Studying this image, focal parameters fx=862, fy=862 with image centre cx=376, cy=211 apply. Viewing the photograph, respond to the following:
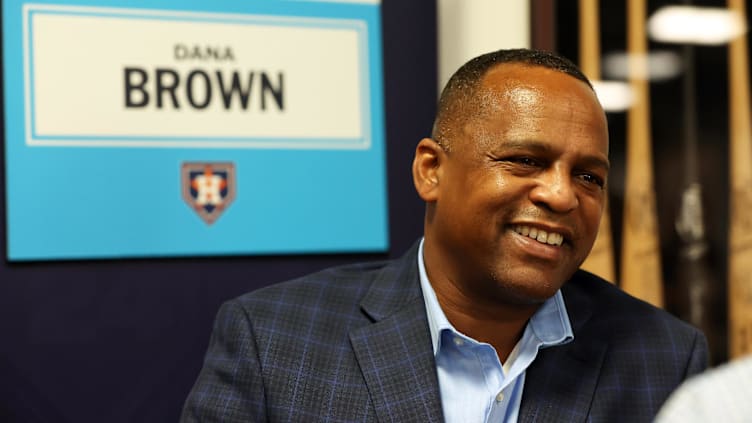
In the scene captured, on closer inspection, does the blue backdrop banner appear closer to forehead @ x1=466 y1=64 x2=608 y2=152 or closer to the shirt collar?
the shirt collar

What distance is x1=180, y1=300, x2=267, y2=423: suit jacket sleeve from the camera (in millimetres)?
1604

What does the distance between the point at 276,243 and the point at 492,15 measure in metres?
0.87

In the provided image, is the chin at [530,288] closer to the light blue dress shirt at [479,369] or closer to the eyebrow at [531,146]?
the light blue dress shirt at [479,369]

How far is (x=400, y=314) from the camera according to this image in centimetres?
174

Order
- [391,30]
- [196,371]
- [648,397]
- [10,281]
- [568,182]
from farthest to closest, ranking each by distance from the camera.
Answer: [391,30] < [196,371] < [10,281] < [648,397] < [568,182]

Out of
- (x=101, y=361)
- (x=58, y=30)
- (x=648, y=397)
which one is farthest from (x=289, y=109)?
(x=648, y=397)

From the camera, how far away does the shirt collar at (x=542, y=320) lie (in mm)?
1729

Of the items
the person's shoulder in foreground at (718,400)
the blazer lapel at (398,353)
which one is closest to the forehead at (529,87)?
the blazer lapel at (398,353)

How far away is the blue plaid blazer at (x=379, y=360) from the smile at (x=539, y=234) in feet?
0.90

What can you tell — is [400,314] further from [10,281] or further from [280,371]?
[10,281]

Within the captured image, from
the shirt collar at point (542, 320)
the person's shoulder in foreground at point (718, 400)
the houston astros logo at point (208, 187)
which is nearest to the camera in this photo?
the person's shoulder in foreground at point (718, 400)

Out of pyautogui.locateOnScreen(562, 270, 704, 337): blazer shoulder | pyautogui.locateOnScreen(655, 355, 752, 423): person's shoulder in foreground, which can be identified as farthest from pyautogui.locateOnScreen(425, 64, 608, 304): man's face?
pyautogui.locateOnScreen(655, 355, 752, 423): person's shoulder in foreground

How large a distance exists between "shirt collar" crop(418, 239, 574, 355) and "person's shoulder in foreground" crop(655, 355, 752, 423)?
1.14 metres

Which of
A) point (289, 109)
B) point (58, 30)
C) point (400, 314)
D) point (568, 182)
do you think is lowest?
point (400, 314)
